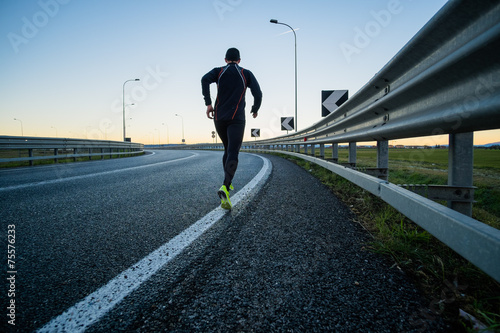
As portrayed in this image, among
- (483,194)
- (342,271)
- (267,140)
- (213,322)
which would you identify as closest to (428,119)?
(342,271)

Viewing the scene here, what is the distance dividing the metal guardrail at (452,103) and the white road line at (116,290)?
1555 millimetres

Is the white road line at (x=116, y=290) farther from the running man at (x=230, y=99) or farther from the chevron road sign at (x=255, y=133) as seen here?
the chevron road sign at (x=255, y=133)

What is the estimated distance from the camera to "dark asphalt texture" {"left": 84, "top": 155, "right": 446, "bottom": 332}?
1083mm

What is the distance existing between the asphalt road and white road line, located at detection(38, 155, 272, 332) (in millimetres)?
11

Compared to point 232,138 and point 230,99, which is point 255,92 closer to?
point 230,99

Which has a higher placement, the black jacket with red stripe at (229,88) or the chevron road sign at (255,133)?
the chevron road sign at (255,133)

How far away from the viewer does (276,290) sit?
52.3 inches

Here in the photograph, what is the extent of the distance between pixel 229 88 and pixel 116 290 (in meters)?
2.89

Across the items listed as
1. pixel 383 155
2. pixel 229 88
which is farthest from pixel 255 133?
pixel 383 155

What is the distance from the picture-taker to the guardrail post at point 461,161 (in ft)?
6.45

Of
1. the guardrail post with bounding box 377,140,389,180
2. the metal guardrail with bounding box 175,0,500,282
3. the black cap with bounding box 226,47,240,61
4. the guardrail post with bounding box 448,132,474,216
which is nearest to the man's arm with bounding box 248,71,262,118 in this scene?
the black cap with bounding box 226,47,240,61

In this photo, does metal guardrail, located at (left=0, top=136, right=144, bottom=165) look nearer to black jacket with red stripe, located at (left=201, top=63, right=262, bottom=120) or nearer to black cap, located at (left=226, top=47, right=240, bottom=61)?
black jacket with red stripe, located at (left=201, top=63, right=262, bottom=120)

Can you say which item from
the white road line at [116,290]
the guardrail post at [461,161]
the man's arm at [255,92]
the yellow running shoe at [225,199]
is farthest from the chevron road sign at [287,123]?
the white road line at [116,290]

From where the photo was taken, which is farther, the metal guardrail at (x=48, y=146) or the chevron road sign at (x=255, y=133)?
the chevron road sign at (x=255, y=133)
